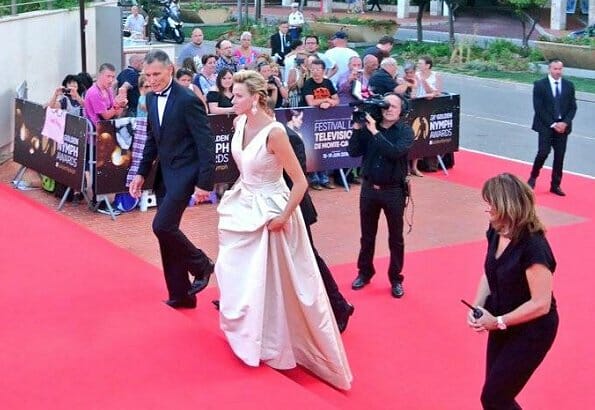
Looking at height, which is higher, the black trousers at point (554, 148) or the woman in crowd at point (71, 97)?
the woman in crowd at point (71, 97)

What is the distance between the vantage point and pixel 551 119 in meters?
13.7

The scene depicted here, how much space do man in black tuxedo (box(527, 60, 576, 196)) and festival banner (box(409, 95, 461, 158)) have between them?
5.39 feet

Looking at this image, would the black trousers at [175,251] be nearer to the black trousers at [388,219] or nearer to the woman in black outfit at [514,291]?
the black trousers at [388,219]

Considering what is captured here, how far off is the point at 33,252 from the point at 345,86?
6407mm

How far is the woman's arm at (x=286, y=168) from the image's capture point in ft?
22.2

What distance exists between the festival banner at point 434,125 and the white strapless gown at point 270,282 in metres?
7.81

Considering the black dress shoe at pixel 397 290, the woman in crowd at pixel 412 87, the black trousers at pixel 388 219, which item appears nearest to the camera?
the black trousers at pixel 388 219

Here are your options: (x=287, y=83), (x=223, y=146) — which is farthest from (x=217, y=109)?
(x=287, y=83)

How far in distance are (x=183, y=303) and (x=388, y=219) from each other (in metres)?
2.13

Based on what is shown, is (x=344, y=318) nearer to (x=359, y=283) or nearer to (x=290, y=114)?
(x=359, y=283)

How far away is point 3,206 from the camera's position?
11.4m

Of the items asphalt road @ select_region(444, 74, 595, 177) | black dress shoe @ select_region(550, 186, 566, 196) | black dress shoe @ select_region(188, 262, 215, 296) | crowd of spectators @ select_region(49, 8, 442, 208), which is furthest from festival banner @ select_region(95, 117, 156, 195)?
asphalt road @ select_region(444, 74, 595, 177)

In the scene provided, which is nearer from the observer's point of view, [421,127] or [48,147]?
[48,147]

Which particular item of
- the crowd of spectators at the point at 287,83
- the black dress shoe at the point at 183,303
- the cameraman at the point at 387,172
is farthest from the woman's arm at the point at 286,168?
the crowd of spectators at the point at 287,83
